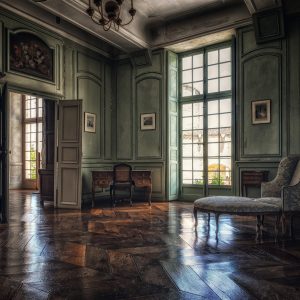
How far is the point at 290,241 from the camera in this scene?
123 inches

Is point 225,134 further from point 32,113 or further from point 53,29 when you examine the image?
point 32,113

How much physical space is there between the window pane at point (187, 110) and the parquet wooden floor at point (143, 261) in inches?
120

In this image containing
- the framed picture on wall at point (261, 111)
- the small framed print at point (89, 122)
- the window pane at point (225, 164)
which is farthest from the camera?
the small framed print at point (89, 122)

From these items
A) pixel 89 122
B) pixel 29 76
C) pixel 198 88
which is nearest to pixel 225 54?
pixel 198 88

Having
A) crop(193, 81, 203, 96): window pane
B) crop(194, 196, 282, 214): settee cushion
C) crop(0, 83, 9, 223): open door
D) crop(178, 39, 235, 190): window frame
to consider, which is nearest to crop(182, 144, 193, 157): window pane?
crop(178, 39, 235, 190): window frame

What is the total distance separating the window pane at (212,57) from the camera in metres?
6.38

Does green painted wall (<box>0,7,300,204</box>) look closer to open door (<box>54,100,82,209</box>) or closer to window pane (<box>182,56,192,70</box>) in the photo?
window pane (<box>182,56,192,70</box>)

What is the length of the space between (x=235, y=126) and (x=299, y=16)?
82.4 inches

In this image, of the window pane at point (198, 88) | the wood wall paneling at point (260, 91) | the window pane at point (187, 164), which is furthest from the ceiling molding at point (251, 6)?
the window pane at point (187, 164)

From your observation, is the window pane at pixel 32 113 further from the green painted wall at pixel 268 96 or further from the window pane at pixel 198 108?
the green painted wall at pixel 268 96

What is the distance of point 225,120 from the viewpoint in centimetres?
624

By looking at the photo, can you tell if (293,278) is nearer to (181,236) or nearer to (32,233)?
(181,236)

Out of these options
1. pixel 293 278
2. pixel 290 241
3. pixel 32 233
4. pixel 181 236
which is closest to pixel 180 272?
pixel 293 278

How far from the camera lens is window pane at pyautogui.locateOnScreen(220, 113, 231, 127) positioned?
20.3 feet
